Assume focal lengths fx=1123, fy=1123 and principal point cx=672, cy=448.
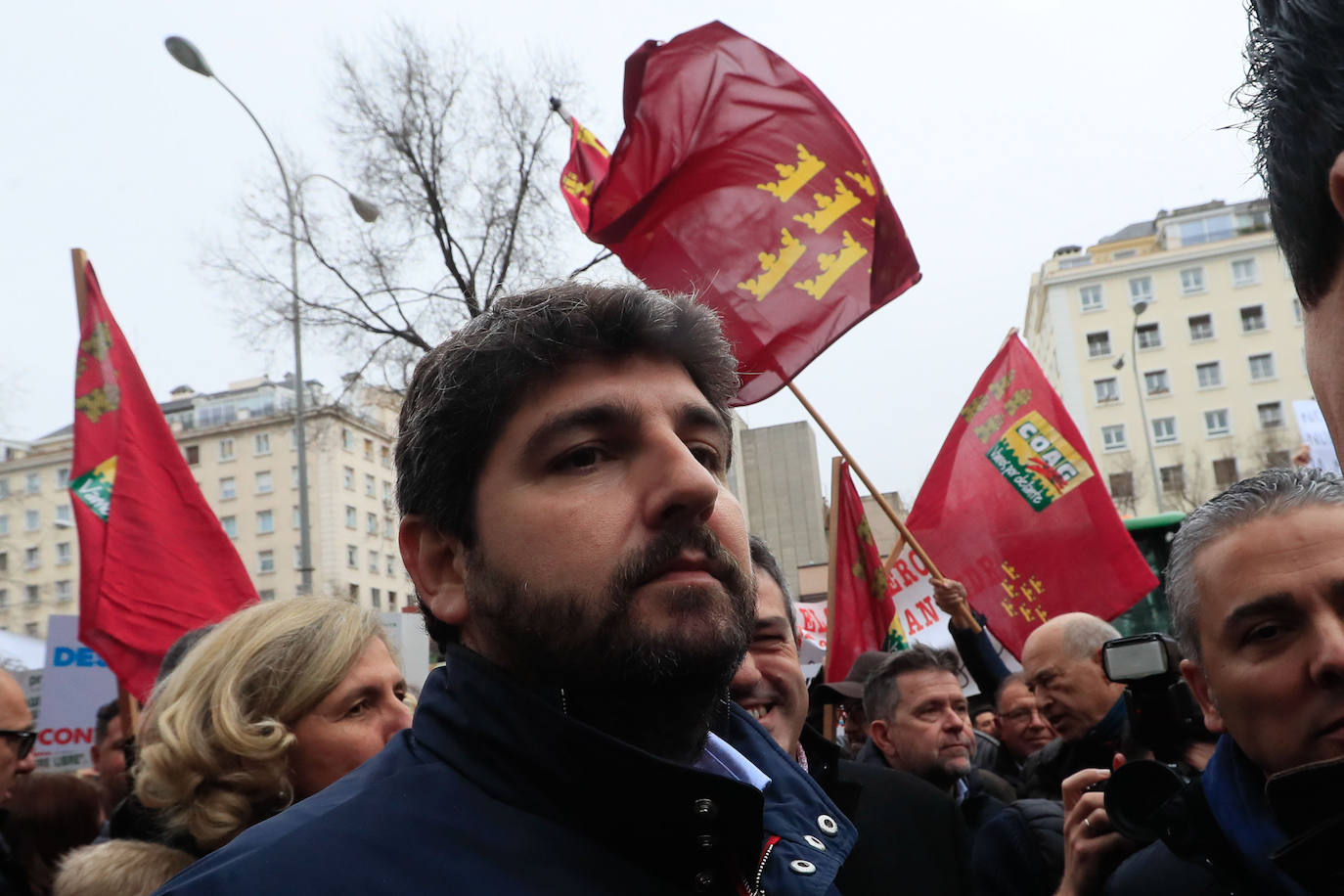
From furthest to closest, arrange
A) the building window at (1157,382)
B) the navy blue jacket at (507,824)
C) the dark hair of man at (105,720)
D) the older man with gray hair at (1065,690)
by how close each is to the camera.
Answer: the building window at (1157,382) < the dark hair of man at (105,720) < the older man with gray hair at (1065,690) < the navy blue jacket at (507,824)

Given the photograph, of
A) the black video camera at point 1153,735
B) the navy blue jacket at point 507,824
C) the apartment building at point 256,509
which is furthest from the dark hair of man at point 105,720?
the apartment building at point 256,509

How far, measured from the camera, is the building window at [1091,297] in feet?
207

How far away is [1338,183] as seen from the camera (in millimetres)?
834

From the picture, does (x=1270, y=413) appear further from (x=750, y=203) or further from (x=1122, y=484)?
(x=750, y=203)

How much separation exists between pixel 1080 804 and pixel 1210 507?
66 cm

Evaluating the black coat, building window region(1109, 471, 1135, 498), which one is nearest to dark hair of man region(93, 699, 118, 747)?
A: the black coat

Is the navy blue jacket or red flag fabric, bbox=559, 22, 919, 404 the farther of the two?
red flag fabric, bbox=559, 22, 919, 404

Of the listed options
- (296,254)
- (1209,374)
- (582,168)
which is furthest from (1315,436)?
(1209,374)

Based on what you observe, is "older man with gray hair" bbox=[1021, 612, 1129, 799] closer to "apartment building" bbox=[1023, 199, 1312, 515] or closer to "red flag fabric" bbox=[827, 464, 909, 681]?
"red flag fabric" bbox=[827, 464, 909, 681]

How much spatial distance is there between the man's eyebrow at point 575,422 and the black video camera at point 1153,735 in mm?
1063

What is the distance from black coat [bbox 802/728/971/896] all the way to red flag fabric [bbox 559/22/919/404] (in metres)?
2.43

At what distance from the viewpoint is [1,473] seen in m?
77.6

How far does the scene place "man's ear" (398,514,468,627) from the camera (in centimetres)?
175

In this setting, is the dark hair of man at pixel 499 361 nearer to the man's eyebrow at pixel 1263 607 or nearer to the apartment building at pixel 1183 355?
the man's eyebrow at pixel 1263 607
